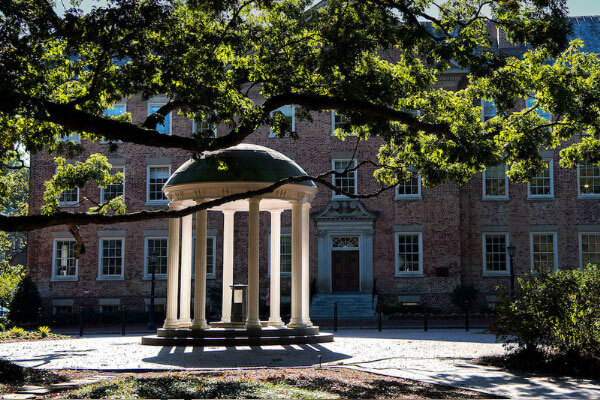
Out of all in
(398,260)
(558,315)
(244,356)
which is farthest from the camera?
(398,260)

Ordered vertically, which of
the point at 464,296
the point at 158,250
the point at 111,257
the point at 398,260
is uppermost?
the point at 158,250

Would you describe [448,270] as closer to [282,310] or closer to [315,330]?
[282,310]

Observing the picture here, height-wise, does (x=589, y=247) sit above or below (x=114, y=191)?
below

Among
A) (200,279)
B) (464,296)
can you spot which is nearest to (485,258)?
(464,296)

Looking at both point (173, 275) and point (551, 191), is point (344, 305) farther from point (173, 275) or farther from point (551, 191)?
point (173, 275)

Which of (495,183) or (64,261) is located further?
(64,261)

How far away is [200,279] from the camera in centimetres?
1808

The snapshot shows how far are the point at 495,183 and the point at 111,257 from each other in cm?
2061

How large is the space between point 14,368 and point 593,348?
9675 millimetres

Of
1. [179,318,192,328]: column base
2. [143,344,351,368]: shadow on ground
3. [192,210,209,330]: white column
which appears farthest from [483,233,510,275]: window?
[192,210,209,330]: white column

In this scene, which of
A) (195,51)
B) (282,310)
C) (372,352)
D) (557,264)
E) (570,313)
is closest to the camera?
(570,313)

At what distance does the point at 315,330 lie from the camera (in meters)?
18.9

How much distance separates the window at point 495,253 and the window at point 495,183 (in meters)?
2.12

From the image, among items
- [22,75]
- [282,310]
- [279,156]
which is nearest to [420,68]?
[279,156]
